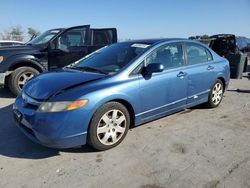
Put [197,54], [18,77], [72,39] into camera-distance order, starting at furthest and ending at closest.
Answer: [72,39]
[18,77]
[197,54]

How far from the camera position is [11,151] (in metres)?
3.99

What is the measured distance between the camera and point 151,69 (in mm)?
4281

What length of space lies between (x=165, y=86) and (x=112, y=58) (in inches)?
39.0

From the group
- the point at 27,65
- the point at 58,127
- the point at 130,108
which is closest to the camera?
the point at 58,127

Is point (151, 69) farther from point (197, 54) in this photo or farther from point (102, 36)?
Answer: point (102, 36)

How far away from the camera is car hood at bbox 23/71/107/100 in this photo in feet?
12.4

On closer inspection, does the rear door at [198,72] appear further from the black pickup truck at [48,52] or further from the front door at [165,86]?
the black pickup truck at [48,52]

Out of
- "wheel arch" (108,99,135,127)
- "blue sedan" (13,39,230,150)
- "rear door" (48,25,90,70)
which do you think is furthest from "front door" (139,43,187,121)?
"rear door" (48,25,90,70)

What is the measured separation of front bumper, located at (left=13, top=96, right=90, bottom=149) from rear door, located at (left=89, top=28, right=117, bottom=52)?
15.9 ft

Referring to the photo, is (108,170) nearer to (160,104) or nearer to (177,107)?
(160,104)

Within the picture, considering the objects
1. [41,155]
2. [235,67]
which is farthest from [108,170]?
[235,67]

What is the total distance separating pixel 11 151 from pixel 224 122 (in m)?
3.63

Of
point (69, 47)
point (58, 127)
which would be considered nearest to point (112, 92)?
point (58, 127)

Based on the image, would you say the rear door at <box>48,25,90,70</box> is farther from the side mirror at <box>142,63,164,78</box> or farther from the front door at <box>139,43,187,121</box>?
the side mirror at <box>142,63,164,78</box>
